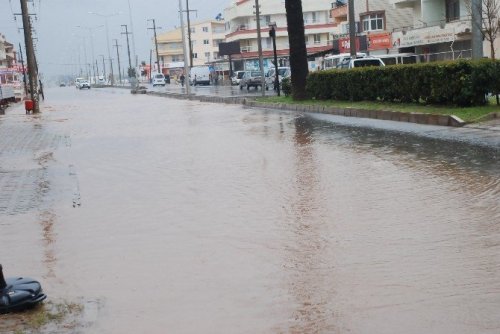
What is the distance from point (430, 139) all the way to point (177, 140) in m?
6.18

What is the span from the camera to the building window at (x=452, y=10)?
47250 millimetres

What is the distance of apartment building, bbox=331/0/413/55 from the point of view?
185 ft

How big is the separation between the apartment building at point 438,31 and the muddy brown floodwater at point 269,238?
111 feet

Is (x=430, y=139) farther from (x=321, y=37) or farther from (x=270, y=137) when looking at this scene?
(x=321, y=37)

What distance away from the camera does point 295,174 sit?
33.2 feet

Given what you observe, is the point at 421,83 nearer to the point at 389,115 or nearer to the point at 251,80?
the point at 389,115

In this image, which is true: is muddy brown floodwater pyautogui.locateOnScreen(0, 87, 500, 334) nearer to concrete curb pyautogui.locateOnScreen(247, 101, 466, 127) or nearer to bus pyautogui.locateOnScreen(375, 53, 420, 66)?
concrete curb pyautogui.locateOnScreen(247, 101, 466, 127)

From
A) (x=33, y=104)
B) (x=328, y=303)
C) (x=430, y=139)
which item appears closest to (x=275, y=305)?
(x=328, y=303)

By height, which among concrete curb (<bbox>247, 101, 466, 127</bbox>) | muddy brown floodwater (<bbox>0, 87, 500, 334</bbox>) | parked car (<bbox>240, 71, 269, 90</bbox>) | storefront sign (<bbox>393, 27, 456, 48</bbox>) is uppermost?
storefront sign (<bbox>393, 27, 456, 48</bbox>)

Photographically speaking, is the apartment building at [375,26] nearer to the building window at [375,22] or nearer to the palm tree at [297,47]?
the building window at [375,22]

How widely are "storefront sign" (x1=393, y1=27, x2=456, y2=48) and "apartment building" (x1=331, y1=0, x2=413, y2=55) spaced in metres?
2.32

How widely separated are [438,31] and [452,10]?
3.38 metres

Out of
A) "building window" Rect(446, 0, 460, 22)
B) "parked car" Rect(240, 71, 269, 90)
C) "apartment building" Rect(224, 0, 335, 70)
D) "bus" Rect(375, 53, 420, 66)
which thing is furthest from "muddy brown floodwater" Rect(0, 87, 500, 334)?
"apartment building" Rect(224, 0, 335, 70)

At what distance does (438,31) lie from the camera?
4594 cm
